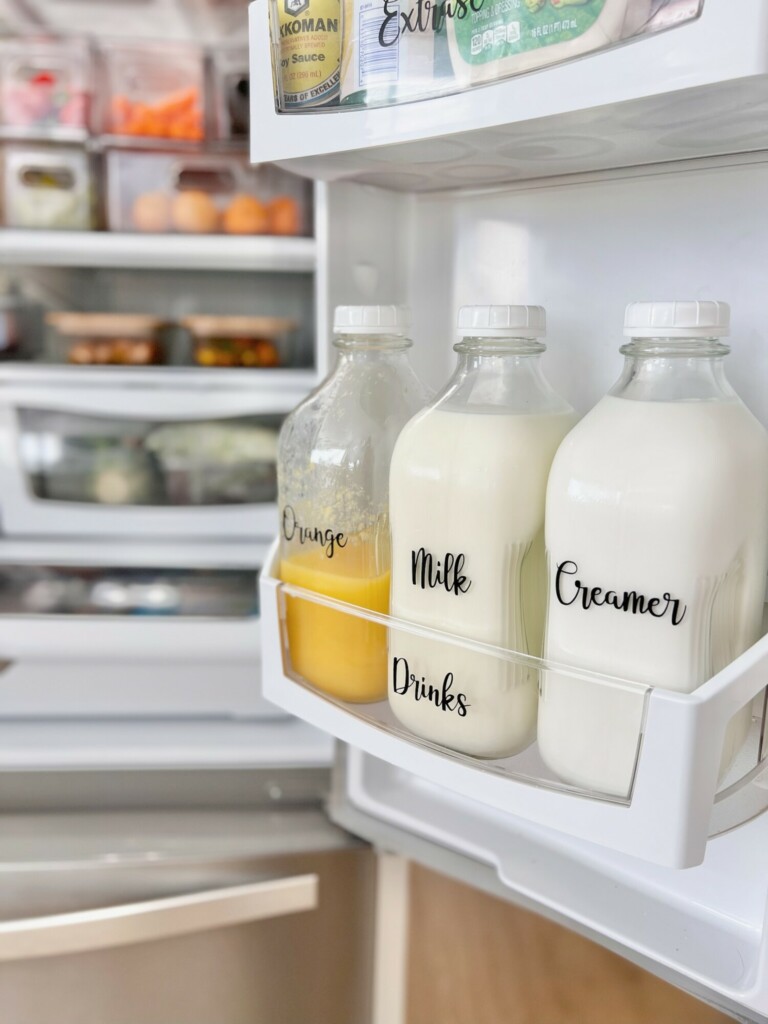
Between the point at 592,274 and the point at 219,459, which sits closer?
the point at 592,274

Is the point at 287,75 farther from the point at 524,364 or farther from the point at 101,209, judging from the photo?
the point at 101,209

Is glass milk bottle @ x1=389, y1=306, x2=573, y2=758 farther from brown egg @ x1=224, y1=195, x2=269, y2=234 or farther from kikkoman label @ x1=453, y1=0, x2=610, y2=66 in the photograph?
brown egg @ x1=224, y1=195, x2=269, y2=234

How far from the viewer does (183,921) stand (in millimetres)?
889

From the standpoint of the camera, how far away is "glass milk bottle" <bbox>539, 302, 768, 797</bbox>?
1.57 ft

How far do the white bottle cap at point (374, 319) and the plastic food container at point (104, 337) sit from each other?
0.50 metres

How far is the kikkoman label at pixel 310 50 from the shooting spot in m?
0.58

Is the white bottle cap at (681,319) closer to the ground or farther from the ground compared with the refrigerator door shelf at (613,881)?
farther from the ground

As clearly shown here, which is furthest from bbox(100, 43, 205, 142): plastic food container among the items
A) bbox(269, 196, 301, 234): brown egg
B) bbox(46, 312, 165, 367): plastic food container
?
bbox(46, 312, 165, 367): plastic food container

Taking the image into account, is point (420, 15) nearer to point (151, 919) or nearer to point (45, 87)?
point (45, 87)

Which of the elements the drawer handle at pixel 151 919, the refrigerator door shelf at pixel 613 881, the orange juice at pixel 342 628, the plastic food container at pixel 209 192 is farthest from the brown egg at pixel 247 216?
the drawer handle at pixel 151 919

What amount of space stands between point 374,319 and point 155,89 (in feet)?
1.89

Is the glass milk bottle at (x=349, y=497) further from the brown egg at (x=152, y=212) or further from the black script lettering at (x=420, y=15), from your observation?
the brown egg at (x=152, y=212)

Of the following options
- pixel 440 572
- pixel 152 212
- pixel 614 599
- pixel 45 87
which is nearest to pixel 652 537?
pixel 614 599

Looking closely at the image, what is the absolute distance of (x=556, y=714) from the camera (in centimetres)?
54
